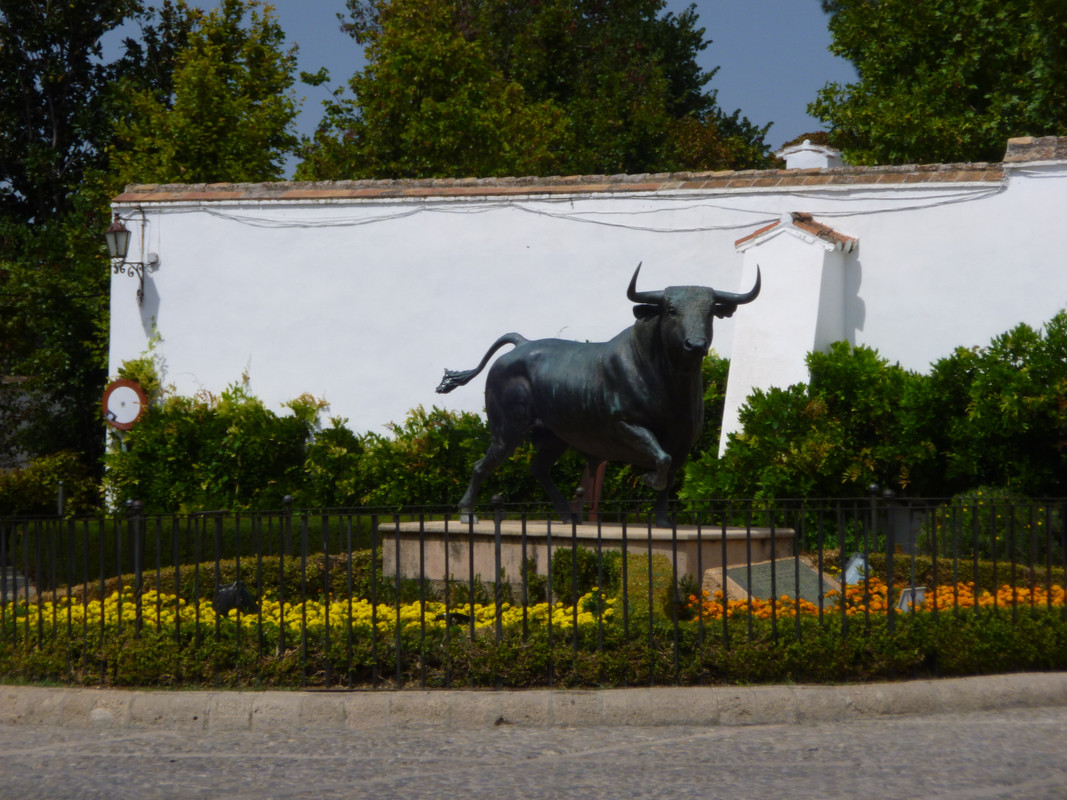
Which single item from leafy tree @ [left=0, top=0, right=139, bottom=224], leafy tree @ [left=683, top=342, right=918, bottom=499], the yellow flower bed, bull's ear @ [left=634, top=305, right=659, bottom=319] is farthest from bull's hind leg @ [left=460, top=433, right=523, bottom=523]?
leafy tree @ [left=0, top=0, right=139, bottom=224]

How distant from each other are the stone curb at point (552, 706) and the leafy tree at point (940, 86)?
15349 millimetres

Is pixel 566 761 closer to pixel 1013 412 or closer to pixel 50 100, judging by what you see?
pixel 1013 412

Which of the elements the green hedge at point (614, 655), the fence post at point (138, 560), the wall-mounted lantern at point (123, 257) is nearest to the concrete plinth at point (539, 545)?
the green hedge at point (614, 655)

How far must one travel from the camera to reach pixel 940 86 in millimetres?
20656

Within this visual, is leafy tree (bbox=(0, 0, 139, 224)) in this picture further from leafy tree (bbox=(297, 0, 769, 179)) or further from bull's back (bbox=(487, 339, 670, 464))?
bull's back (bbox=(487, 339, 670, 464))

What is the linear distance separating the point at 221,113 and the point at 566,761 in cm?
1748

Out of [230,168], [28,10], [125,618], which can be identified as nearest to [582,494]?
[125,618]

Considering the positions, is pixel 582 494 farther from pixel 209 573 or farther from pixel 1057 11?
pixel 1057 11

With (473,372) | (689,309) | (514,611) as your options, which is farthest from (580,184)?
(514,611)

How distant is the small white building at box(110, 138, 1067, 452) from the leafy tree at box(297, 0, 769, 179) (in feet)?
22.1

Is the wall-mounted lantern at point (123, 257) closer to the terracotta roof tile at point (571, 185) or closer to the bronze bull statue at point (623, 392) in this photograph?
the terracotta roof tile at point (571, 185)

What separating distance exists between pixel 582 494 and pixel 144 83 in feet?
63.9

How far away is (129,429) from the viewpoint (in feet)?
50.4

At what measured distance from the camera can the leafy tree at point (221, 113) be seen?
20.3 metres
